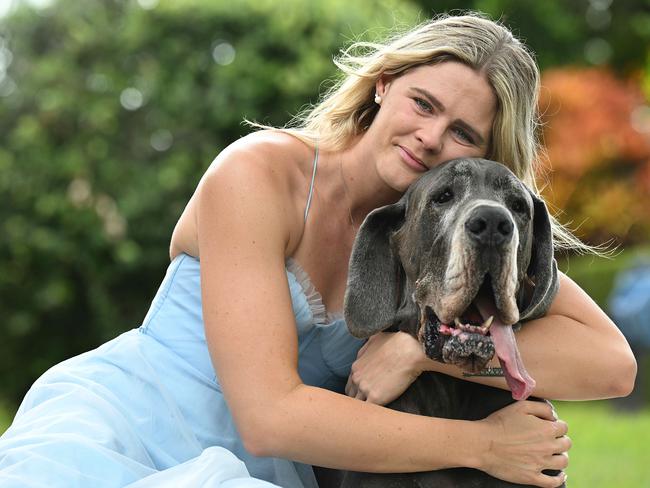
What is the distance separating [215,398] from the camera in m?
3.59

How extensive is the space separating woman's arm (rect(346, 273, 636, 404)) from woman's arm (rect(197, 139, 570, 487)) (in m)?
0.12

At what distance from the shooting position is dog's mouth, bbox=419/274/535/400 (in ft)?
9.68

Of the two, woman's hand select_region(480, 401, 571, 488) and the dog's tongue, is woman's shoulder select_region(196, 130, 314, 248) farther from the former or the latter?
woman's hand select_region(480, 401, 571, 488)

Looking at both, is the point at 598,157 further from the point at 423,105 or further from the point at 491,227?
the point at 491,227

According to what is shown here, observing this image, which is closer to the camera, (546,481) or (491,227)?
(491,227)

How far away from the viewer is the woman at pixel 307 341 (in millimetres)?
3164

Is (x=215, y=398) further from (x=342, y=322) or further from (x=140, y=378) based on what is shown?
(x=342, y=322)

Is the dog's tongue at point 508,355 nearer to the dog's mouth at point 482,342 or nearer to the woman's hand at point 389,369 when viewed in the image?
the dog's mouth at point 482,342

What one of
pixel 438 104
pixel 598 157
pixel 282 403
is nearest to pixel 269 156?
pixel 438 104

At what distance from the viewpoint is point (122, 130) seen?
923 centimetres

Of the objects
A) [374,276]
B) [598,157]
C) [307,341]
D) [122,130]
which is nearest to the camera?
[374,276]

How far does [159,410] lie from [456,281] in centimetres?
Result: 118

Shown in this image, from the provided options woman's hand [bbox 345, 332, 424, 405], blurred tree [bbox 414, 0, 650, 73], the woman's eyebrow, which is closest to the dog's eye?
the woman's eyebrow

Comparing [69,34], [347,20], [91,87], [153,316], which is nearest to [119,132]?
[91,87]
